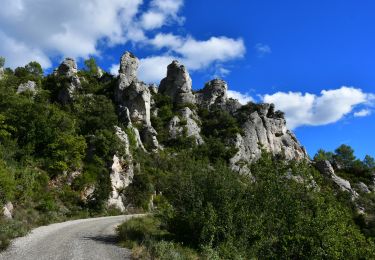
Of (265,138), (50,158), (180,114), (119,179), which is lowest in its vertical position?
(119,179)

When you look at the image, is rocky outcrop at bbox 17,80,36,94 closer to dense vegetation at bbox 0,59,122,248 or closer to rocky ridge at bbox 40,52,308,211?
rocky ridge at bbox 40,52,308,211

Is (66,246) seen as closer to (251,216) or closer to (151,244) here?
(151,244)

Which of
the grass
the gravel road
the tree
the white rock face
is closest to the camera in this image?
the gravel road

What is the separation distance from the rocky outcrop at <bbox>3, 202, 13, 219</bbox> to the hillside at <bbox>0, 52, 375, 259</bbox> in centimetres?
11

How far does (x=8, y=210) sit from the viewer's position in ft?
81.2

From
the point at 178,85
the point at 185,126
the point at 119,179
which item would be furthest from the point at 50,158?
the point at 178,85

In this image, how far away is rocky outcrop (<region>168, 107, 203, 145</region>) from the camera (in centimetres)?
6950

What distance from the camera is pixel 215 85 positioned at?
8825 cm

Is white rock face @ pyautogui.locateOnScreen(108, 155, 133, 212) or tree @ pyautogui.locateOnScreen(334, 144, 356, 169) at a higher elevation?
tree @ pyautogui.locateOnScreen(334, 144, 356, 169)

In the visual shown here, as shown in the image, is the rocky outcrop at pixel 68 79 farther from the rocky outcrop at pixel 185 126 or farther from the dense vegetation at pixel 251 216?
the dense vegetation at pixel 251 216

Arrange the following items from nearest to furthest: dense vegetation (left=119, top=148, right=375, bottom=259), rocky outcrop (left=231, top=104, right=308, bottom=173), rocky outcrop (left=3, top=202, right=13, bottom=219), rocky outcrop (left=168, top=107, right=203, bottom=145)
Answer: dense vegetation (left=119, top=148, right=375, bottom=259), rocky outcrop (left=3, top=202, right=13, bottom=219), rocky outcrop (left=168, top=107, right=203, bottom=145), rocky outcrop (left=231, top=104, right=308, bottom=173)

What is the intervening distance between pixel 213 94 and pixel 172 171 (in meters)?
40.6

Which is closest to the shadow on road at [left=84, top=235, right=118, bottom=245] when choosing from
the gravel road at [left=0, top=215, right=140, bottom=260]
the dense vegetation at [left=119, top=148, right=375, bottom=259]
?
the gravel road at [left=0, top=215, right=140, bottom=260]

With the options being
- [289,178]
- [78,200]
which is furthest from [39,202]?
[289,178]
